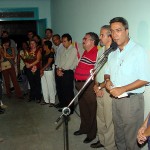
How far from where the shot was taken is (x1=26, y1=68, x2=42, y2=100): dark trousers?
544 cm

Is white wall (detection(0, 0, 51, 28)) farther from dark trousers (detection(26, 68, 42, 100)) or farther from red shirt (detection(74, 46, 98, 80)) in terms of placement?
red shirt (detection(74, 46, 98, 80))

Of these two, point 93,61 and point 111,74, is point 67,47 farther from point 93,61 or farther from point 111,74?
point 111,74

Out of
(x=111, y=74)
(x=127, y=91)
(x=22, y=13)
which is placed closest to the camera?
(x=127, y=91)

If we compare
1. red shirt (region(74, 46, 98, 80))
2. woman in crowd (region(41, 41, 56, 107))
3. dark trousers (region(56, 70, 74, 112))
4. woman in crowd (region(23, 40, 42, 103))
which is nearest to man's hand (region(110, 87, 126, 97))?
red shirt (region(74, 46, 98, 80))

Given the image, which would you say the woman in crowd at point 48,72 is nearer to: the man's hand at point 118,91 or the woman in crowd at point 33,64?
the woman in crowd at point 33,64

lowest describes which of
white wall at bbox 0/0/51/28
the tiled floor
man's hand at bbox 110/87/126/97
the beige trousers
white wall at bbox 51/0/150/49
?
the tiled floor

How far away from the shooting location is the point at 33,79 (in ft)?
18.0

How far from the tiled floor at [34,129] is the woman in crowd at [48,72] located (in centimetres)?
30

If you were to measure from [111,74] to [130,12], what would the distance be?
2.58 feet

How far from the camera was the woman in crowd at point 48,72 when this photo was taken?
5184 millimetres

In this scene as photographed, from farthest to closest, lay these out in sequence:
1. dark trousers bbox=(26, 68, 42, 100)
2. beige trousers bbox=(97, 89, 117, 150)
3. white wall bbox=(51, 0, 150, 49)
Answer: dark trousers bbox=(26, 68, 42, 100) → beige trousers bbox=(97, 89, 117, 150) → white wall bbox=(51, 0, 150, 49)

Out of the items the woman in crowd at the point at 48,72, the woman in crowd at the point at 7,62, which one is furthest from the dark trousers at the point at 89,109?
the woman in crowd at the point at 7,62

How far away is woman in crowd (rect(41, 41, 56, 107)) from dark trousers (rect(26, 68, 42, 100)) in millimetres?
220

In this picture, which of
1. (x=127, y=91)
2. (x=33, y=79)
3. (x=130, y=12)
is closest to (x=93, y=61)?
(x=130, y=12)
